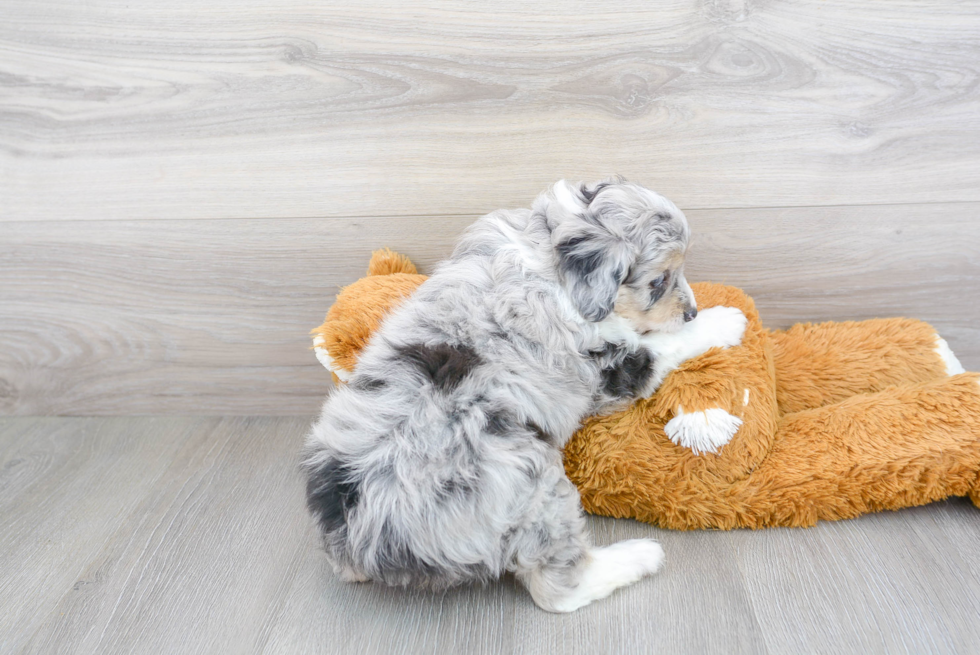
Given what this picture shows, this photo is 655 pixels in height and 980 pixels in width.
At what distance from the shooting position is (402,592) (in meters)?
1.88

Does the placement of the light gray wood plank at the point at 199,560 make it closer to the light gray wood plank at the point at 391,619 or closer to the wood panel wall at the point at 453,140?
the light gray wood plank at the point at 391,619

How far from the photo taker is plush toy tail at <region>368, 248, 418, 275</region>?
2.30 m

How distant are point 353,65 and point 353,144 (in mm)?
255

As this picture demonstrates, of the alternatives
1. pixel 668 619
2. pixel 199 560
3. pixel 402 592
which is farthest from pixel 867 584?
pixel 199 560

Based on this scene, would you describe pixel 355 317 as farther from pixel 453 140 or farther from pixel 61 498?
pixel 61 498

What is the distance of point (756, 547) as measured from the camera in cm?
193

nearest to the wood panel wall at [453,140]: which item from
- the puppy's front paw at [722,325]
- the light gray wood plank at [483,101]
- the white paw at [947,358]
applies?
the light gray wood plank at [483,101]

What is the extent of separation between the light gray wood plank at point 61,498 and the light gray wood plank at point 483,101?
3.29ft

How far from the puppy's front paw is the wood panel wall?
0.34m

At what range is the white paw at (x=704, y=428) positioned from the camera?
1880 mm

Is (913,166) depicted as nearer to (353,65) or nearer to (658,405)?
(658,405)

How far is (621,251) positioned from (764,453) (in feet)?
2.56

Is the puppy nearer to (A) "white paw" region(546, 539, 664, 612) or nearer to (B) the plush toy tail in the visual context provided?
(A) "white paw" region(546, 539, 664, 612)

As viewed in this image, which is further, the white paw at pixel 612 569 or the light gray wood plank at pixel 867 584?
the white paw at pixel 612 569
